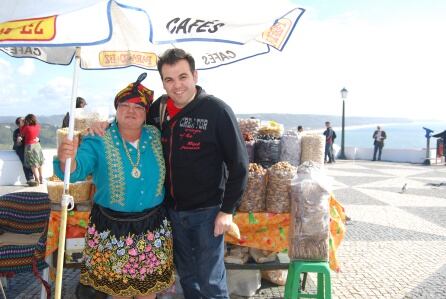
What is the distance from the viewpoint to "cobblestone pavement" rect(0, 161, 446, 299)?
4176mm

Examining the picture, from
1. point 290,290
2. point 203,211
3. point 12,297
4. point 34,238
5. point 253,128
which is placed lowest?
point 12,297

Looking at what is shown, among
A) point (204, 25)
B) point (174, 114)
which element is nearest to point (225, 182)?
point (174, 114)

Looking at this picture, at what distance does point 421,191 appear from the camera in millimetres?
11414

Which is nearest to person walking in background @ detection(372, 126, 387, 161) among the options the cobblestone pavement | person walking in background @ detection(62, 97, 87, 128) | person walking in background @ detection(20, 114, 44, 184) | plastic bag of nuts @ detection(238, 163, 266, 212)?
the cobblestone pavement

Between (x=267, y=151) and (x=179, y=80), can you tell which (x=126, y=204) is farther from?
(x=267, y=151)

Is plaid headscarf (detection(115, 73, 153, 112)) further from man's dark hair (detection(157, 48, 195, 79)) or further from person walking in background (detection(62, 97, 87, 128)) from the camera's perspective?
person walking in background (detection(62, 97, 87, 128))

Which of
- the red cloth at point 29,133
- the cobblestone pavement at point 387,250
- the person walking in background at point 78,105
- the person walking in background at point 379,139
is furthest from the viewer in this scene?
the person walking in background at point 379,139

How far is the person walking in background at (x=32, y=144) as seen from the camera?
10.1 m

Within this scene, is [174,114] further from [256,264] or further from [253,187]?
[256,264]

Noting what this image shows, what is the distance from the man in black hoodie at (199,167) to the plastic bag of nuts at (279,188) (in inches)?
33.7

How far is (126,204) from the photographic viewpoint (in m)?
2.42

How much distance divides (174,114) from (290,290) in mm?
1859

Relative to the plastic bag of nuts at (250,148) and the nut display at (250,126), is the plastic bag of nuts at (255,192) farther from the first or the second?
the nut display at (250,126)

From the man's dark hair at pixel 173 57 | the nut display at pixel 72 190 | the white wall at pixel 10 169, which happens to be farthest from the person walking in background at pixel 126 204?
the white wall at pixel 10 169
